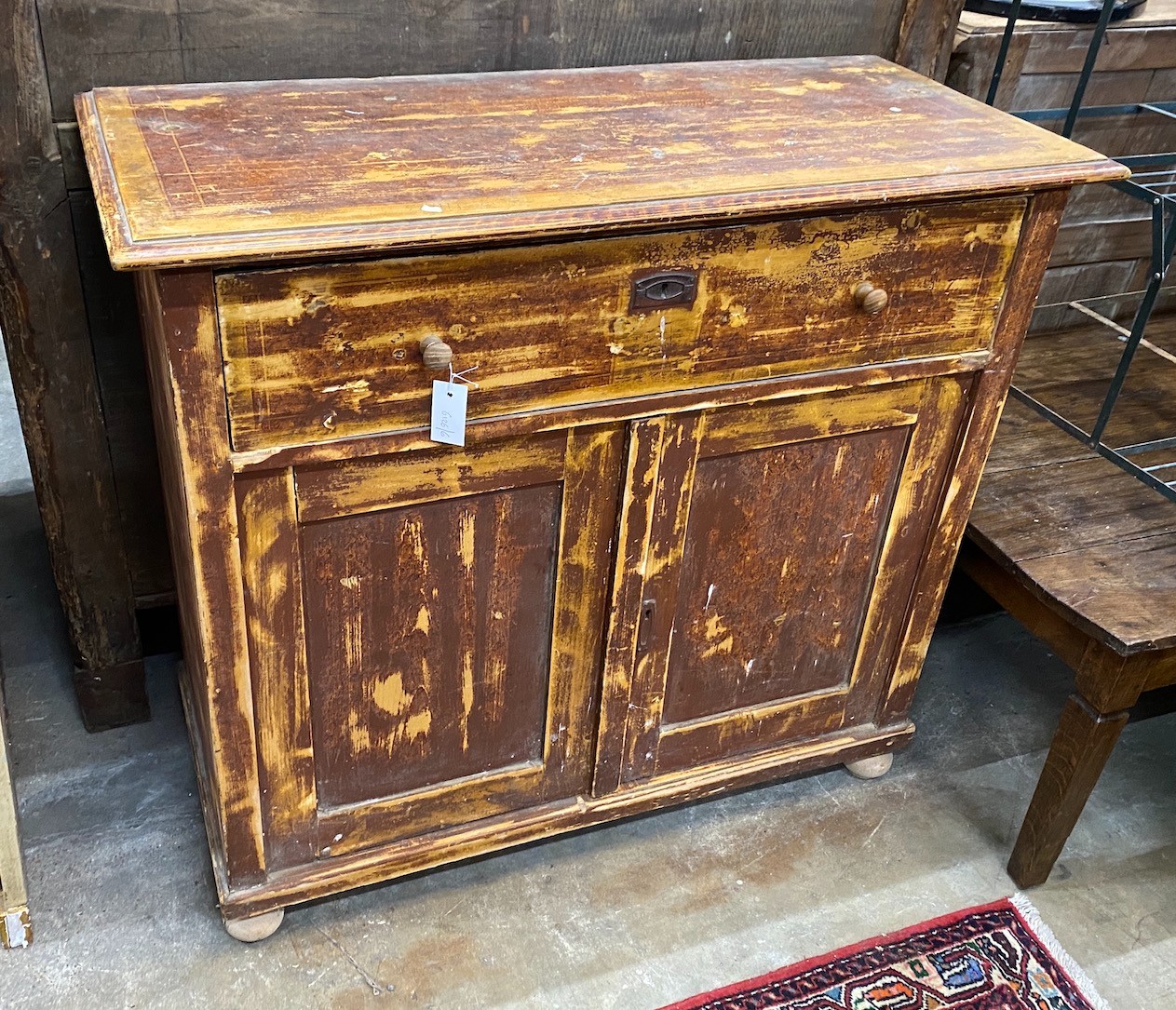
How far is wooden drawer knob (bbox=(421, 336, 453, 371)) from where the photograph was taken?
131 cm

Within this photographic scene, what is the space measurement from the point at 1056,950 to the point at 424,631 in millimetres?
1132

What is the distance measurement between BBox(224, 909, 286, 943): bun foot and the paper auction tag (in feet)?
2.70

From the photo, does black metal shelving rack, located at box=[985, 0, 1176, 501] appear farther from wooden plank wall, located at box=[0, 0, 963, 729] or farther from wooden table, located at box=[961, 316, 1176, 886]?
wooden plank wall, located at box=[0, 0, 963, 729]

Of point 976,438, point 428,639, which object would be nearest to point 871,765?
point 976,438

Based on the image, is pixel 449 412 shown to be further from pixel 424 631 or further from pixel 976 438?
pixel 976 438

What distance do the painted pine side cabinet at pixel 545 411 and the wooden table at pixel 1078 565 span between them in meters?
0.14

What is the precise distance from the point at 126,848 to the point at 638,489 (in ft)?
3.46

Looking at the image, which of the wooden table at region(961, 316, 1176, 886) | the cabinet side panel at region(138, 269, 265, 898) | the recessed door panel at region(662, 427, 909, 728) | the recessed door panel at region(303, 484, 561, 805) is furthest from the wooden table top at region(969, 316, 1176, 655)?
the cabinet side panel at region(138, 269, 265, 898)

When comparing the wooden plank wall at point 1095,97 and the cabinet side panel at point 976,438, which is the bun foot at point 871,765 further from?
the wooden plank wall at point 1095,97

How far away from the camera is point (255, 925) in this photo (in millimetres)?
1755

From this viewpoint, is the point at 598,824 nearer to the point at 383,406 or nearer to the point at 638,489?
the point at 638,489

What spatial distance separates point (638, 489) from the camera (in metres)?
1.58

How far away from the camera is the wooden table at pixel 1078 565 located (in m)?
1.73

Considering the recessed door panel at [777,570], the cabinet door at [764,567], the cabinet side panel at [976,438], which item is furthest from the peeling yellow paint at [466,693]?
the cabinet side panel at [976,438]
